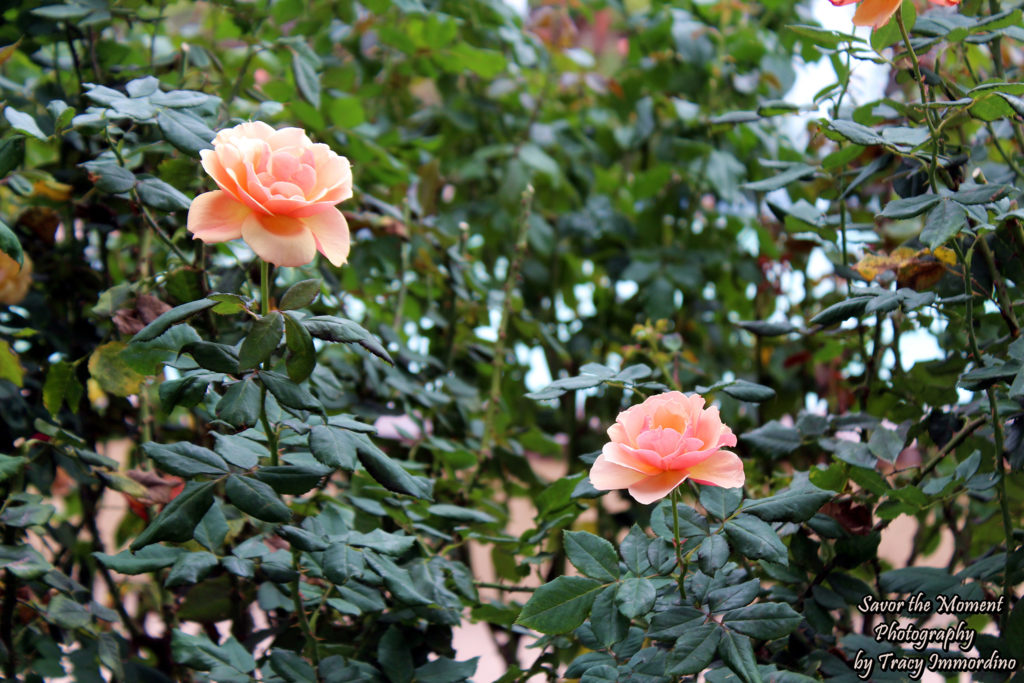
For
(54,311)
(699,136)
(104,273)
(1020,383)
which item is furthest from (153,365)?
(699,136)

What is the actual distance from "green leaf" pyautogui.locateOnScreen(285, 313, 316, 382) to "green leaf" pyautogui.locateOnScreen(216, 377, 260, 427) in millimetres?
32

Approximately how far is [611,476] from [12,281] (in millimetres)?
707

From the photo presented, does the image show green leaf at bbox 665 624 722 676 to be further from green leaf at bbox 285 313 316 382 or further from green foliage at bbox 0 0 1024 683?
green leaf at bbox 285 313 316 382

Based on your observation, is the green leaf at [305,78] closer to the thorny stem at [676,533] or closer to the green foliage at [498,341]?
the green foliage at [498,341]

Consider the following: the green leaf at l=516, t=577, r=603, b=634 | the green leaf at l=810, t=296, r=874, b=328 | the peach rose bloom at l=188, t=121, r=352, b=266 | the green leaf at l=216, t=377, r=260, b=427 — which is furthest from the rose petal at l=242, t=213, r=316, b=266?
the green leaf at l=810, t=296, r=874, b=328

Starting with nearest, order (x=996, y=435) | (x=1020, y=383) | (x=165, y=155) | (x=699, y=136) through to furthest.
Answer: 1. (x=1020, y=383)
2. (x=996, y=435)
3. (x=165, y=155)
4. (x=699, y=136)

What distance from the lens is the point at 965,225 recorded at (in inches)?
25.7

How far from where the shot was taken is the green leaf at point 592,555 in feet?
2.14

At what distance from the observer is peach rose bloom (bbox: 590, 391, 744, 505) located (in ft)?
1.82

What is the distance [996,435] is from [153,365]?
2.36 feet

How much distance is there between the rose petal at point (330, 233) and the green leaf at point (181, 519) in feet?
0.62

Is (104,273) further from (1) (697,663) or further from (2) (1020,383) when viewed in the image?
(2) (1020,383)

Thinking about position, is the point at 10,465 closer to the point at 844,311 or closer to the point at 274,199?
the point at 274,199

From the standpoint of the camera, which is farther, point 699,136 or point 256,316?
point 699,136
